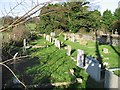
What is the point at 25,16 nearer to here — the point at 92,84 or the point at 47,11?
the point at 47,11

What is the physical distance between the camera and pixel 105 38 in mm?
19875

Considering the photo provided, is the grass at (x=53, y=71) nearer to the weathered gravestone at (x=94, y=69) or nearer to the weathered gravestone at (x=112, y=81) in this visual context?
the weathered gravestone at (x=94, y=69)

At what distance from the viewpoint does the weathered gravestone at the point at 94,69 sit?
7.54 meters

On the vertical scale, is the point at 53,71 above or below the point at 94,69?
below

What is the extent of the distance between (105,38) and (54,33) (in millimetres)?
5841

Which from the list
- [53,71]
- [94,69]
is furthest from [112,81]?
[53,71]

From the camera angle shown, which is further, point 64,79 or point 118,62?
point 118,62

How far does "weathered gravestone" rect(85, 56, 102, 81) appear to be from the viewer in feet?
24.7

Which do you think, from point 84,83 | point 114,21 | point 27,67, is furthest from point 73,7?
point 114,21

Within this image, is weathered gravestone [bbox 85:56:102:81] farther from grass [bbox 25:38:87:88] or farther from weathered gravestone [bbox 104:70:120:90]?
weathered gravestone [bbox 104:70:120:90]

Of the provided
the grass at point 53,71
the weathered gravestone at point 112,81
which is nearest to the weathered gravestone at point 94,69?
the grass at point 53,71

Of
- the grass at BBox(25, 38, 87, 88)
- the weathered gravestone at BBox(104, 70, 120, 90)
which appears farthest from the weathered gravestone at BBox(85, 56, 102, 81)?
the weathered gravestone at BBox(104, 70, 120, 90)

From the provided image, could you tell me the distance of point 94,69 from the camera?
7883 mm

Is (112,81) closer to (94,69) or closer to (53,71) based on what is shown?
(94,69)
